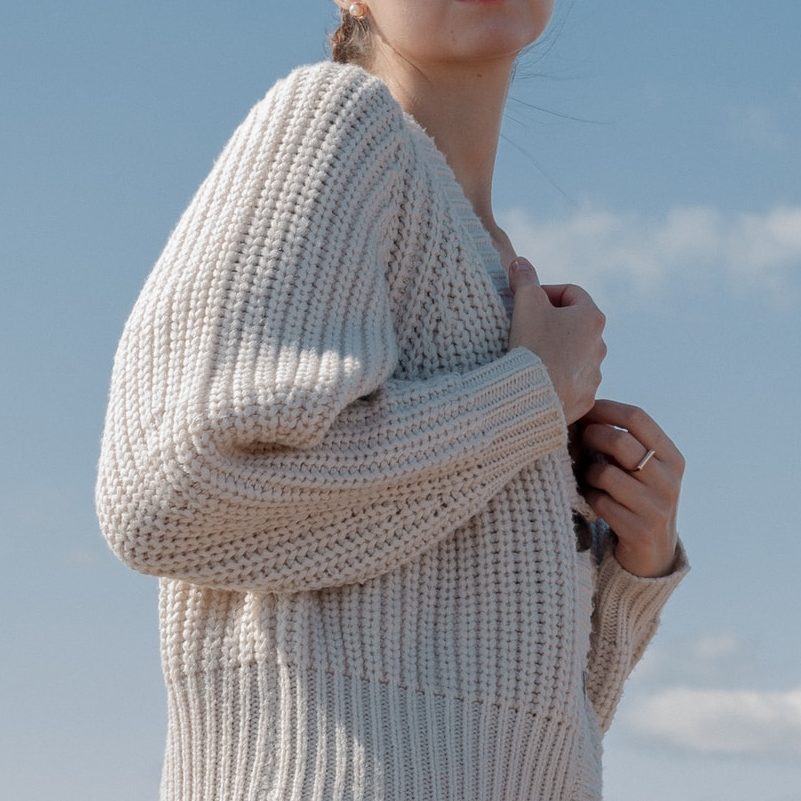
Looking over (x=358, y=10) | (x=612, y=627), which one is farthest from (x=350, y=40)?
(x=612, y=627)

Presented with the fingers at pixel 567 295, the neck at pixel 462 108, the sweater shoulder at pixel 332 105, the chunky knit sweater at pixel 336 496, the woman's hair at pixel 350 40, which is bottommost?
the chunky knit sweater at pixel 336 496

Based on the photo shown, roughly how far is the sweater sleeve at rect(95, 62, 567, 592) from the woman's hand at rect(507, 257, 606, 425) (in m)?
0.07

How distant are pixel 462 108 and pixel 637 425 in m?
0.71

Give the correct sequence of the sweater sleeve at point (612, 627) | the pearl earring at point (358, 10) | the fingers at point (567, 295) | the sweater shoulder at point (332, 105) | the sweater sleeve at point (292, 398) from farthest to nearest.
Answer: the pearl earring at point (358, 10) < the sweater sleeve at point (612, 627) < the fingers at point (567, 295) < the sweater shoulder at point (332, 105) < the sweater sleeve at point (292, 398)

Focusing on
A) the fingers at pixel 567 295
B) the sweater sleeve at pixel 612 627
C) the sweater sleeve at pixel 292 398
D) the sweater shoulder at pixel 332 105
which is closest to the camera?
the sweater sleeve at pixel 292 398

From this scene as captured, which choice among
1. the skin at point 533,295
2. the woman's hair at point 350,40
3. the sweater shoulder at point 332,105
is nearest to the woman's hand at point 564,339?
the skin at point 533,295

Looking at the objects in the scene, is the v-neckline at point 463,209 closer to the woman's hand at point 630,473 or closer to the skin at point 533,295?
the skin at point 533,295

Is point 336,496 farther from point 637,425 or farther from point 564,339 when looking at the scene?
point 637,425

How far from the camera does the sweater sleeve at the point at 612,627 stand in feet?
9.05

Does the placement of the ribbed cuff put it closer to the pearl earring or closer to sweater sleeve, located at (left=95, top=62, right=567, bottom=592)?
sweater sleeve, located at (left=95, top=62, right=567, bottom=592)

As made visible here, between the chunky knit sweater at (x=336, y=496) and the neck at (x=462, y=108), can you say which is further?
the neck at (x=462, y=108)

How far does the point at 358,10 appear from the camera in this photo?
2.89 metres

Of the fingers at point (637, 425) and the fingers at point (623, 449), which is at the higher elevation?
the fingers at point (637, 425)

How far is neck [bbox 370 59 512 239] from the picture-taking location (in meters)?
2.82
